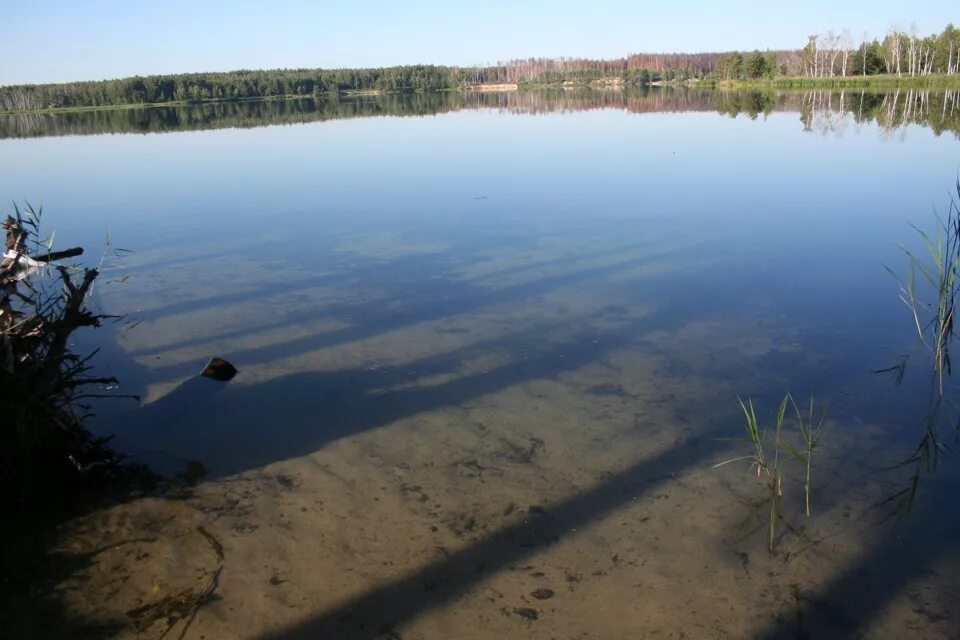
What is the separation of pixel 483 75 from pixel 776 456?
142m

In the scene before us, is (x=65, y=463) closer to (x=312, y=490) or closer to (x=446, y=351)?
(x=312, y=490)

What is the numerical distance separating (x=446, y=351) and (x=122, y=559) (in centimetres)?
298

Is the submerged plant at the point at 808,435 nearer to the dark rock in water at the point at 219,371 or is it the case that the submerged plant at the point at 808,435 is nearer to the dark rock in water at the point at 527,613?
the dark rock in water at the point at 527,613

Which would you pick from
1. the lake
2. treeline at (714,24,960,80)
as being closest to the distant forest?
treeline at (714,24,960,80)

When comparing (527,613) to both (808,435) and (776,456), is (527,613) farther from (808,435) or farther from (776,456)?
(808,435)

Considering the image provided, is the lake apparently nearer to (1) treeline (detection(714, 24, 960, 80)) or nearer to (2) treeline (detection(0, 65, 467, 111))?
(1) treeline (detection(714, 24, 960, 80))

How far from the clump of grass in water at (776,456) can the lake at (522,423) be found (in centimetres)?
5

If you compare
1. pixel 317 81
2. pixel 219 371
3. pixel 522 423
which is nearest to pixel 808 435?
pixel 522 423

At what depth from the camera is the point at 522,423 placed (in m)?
4.49

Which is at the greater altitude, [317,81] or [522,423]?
[317,81]

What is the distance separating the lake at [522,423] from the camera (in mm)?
2992

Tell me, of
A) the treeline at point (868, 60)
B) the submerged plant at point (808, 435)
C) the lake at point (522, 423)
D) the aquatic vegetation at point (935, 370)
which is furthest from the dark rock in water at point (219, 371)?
the treeline at point (868, 60)

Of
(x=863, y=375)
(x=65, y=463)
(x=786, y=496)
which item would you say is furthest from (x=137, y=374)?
(x=863, y=375)

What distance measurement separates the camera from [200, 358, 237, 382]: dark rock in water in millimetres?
5375
